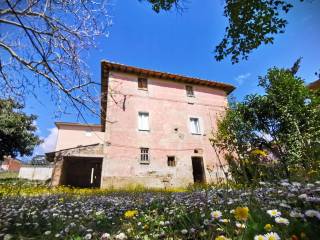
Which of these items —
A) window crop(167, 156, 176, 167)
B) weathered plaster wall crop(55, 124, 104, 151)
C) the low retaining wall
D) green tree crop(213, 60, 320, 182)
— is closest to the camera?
green tree crop(213, 60, 320, 182)

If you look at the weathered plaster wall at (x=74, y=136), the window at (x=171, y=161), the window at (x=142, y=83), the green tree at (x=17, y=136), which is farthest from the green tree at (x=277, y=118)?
the green tree at (x=17, y=136)

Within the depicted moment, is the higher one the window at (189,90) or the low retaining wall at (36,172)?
the window at (189,90)

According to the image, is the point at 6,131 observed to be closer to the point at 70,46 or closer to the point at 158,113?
the point at 158,113

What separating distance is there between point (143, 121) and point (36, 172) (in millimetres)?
28483

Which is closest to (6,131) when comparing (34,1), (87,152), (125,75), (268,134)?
(87,152)

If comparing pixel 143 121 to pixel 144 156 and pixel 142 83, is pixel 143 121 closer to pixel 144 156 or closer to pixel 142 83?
pixel 144 156

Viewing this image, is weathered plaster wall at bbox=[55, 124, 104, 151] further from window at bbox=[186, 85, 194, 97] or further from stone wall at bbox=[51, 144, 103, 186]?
window at bbox=[186, 85, 194, 97]

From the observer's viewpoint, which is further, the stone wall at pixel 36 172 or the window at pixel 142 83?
the stone wall at pixel 36 172

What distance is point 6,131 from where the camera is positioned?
939 inches

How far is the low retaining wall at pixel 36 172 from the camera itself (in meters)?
36.4

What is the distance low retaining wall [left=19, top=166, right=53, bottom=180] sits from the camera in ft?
120

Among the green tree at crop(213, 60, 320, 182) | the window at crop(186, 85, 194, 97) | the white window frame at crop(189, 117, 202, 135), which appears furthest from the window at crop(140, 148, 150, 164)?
the window at crop(186, 85, 194, 97)

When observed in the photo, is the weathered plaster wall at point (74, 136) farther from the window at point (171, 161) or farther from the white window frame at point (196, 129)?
the white window frame at point (196, 129)

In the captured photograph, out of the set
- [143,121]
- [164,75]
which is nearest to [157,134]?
[143,121]
